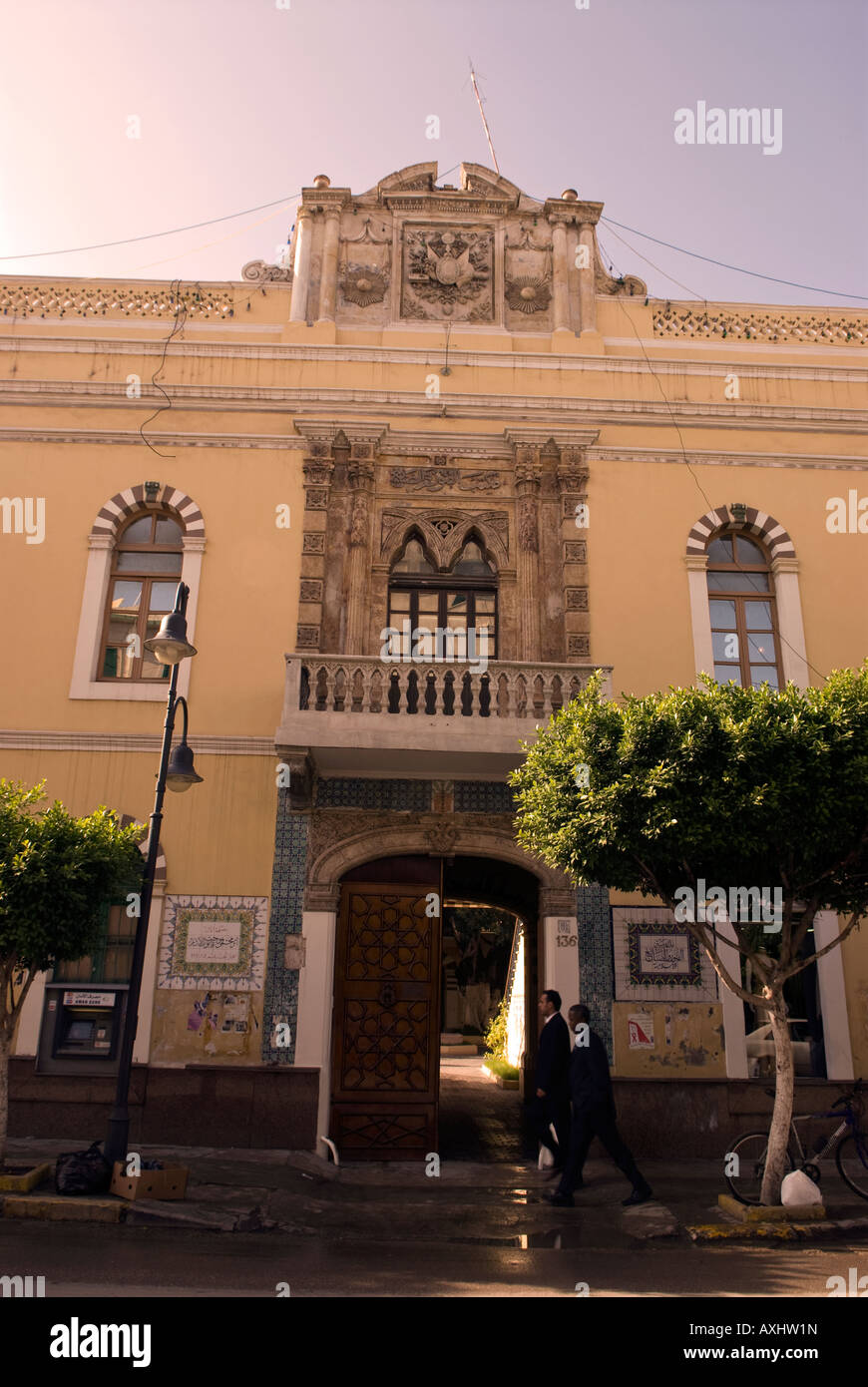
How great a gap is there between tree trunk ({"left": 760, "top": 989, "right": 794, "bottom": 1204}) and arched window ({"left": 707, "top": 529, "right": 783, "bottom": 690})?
192 inches

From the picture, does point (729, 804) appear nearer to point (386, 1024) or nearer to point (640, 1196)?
point (640, 1196)

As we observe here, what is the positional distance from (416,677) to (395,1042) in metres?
4.28

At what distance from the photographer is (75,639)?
12.5m

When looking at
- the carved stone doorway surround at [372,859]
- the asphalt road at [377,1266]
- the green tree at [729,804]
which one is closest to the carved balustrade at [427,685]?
the carved stone doorway surround at [372,859]

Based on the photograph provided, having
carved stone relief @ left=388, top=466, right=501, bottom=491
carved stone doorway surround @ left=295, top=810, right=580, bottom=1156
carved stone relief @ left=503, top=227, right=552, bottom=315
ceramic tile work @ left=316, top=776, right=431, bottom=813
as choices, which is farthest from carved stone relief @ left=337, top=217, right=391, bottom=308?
carved stone doorway surround @ left=295, top=810, right=580, bottom=1156

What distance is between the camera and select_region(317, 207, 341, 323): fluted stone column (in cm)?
1403

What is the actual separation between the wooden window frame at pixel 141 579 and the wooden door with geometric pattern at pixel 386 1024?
12.4 ft

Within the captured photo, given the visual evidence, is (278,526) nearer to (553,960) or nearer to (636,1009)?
(553,960)

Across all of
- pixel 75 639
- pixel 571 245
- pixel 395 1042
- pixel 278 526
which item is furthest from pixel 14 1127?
pixel 571 245

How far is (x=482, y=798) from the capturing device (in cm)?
1197

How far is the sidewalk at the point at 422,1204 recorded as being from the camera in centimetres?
802

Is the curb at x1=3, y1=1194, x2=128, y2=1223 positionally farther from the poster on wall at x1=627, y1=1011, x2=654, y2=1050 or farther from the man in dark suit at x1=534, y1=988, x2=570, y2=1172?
the poster on wall at x1=627, y1=1011, x2=654, y2=1050

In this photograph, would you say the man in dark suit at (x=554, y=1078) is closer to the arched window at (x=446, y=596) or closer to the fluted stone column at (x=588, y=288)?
the arched window at (x=446, y=596)

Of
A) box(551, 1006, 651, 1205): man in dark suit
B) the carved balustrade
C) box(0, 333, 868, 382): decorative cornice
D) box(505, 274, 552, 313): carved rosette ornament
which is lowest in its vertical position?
box(551, 1006, 651, 1205): man in dark suit
